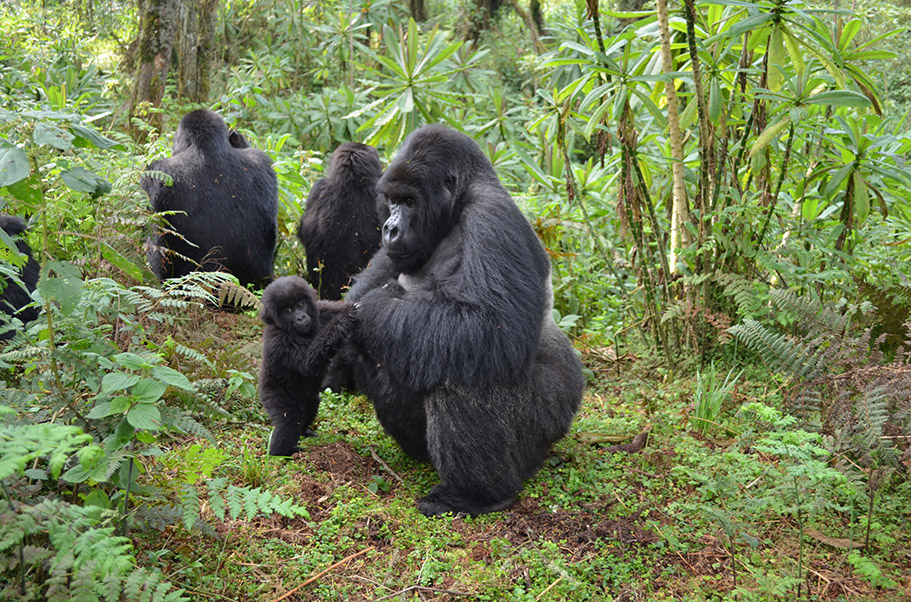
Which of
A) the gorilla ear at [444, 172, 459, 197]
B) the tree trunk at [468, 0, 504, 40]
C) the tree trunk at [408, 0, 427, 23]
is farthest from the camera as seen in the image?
the tree trunk at [408, 0, 427, 23]

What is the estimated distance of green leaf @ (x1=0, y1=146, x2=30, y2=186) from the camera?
210 cm

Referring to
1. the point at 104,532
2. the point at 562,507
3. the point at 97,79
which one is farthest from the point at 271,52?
the point at 104,532

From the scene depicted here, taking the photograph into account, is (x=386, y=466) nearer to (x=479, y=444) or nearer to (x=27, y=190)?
(x=479, y=444)

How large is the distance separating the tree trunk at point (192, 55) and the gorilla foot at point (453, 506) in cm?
574

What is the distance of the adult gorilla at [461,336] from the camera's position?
10.5 feet

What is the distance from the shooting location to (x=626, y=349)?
5.28m

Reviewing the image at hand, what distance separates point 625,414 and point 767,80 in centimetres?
201

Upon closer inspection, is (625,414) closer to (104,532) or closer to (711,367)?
(711,367)

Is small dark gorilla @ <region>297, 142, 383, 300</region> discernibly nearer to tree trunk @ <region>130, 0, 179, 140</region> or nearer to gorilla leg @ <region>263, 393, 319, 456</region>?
gorilla leg @ <region>263, 393, 319, 456</region>

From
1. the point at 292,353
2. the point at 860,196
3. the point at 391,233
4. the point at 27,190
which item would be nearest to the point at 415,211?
the point at 391,233

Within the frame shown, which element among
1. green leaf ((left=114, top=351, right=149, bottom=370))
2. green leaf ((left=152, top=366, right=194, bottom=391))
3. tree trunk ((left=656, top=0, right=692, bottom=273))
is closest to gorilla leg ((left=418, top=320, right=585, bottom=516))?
green leaf ((left=152, top=366, right=194, bottom=391))

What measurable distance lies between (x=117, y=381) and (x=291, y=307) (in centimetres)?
147

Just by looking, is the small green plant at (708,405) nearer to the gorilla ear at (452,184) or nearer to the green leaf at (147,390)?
the gorilla ear at (452,184)

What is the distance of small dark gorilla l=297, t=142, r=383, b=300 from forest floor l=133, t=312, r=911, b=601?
79.3 inches
